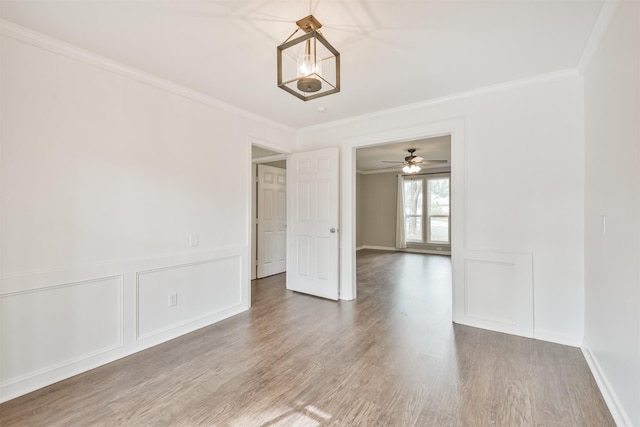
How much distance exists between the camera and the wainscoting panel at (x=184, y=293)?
8.63ft

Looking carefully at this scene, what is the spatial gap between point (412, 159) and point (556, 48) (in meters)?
3.99

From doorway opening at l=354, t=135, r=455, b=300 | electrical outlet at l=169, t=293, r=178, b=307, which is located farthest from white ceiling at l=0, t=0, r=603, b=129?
doorway opening at l=354, t=135, r=455, b=300

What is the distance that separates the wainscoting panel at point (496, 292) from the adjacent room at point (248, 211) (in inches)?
0.7

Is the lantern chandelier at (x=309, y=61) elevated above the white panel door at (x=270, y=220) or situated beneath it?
elevated above

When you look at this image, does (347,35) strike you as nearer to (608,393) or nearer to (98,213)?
(98,213)

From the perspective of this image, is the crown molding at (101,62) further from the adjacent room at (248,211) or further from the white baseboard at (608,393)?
the white baseboard at (608,393)

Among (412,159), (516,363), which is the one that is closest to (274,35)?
(516,363)

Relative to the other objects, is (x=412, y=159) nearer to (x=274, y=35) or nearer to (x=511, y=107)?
(x=511, y=107)

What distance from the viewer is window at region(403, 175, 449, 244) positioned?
8.06 meters

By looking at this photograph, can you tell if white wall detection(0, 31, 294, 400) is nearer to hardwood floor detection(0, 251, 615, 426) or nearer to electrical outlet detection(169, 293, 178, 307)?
electrical outlet detection(169, 293, 178, 307)

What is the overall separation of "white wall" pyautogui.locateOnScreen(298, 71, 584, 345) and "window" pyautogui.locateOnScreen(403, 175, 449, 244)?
5269 mm

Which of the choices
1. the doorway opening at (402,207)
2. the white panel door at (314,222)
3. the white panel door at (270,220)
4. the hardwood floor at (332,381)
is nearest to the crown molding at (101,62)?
the white panel door at (314,222)

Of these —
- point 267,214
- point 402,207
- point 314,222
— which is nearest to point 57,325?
point 314,222

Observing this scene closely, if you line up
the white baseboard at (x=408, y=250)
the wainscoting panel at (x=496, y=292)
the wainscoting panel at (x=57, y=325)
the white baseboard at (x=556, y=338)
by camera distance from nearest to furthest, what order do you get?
the wainscoting panel at (x=57, y=325), the white baseboard at (x=556, y=338), the wainscoting panel at (x=496, y=292), the white baseboard at (x=408, y=250)
